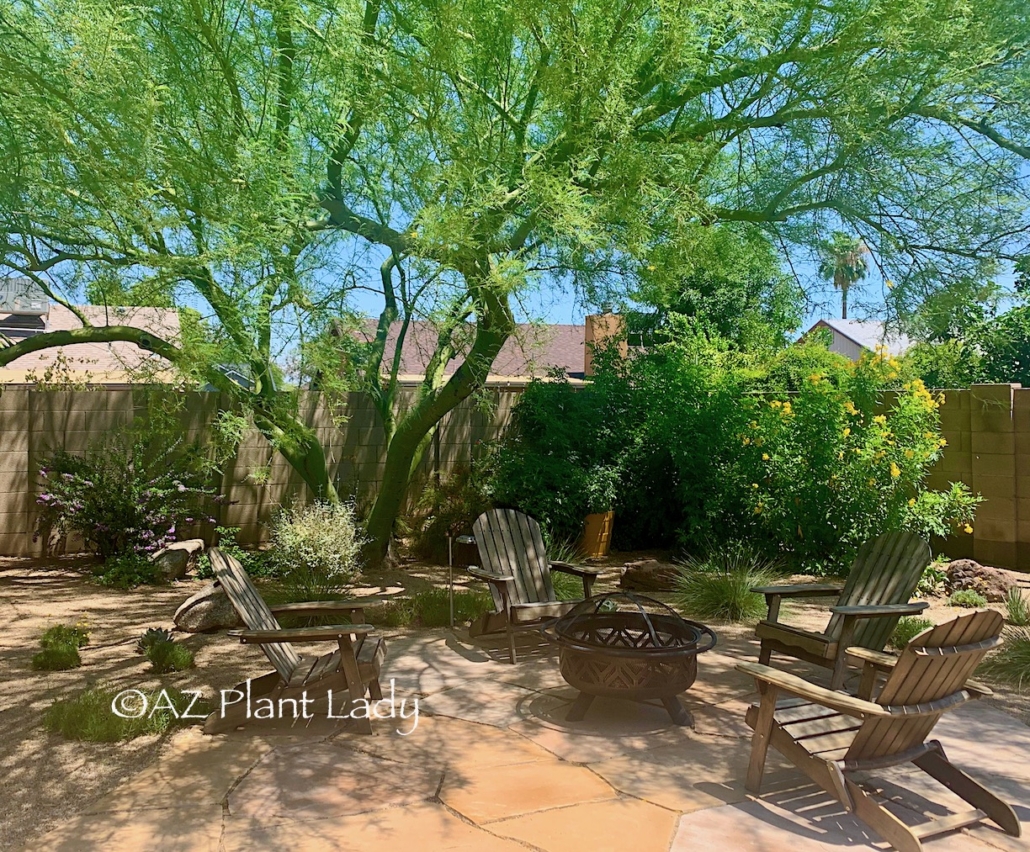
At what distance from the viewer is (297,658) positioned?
14.3ft

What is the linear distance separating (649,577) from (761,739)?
4.19 meters

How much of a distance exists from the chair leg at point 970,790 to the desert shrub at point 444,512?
5865 mm

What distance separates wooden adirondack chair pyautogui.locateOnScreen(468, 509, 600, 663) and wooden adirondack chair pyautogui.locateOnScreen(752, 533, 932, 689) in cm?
124

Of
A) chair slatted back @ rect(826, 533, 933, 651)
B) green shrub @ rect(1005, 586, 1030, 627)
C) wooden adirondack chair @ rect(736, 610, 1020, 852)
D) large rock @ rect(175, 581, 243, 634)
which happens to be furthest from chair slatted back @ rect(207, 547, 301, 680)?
green shrub @ rect(1005, 586, 1030, 627)

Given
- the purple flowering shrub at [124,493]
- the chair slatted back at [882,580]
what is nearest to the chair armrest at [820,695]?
the chair slatted back at [882,580]

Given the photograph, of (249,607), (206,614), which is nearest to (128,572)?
(206,614)

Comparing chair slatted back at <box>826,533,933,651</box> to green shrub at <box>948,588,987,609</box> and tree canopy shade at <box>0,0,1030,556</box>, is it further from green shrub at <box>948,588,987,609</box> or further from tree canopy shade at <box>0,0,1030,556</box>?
green shrub at <box>948,588,987,609</box>

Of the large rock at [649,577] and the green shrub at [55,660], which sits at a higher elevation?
the large rock at [649,577]

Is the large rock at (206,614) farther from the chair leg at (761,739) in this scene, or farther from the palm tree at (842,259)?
the palm tree at (842,259)

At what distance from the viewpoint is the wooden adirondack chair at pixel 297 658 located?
388cm

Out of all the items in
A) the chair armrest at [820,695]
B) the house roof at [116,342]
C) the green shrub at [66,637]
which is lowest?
the green shrub at [66,637]

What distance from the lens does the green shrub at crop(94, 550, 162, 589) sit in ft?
24.1

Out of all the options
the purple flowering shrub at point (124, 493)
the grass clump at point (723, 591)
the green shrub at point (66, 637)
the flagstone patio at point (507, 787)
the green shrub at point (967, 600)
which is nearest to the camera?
the flagstone patio at point (507, 787)
